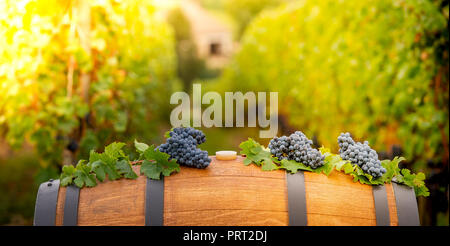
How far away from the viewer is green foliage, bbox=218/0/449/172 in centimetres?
330

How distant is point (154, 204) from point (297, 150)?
642 millimetres

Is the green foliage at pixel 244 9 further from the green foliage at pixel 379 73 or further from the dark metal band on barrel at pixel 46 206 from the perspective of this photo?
the dark metal band on barrel at pixel 46 206

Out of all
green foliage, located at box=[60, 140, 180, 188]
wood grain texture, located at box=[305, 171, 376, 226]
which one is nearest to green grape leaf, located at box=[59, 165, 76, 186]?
green foliage, located at box=[60, 140, 180, 188]

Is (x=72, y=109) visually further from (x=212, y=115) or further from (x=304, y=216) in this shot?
(x=212, y=115)

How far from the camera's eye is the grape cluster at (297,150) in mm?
1875

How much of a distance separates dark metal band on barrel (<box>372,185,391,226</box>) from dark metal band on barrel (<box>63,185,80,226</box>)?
48.6 inches

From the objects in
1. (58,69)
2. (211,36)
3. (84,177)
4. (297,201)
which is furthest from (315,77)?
(211,36)

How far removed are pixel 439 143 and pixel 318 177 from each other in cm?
206

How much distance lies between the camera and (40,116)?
3490mm

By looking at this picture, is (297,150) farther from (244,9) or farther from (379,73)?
(244,9)

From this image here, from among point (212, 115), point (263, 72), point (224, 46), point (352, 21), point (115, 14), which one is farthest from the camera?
point (224, 46)

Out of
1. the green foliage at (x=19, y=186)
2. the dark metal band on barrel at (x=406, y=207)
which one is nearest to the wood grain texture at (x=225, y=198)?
the dark metal band on barrel at (x=406, y=207)

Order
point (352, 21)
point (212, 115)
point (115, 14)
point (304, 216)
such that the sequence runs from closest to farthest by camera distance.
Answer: point (304, 216) → point (115, 14) → point (352, 21) → point (212, 115)

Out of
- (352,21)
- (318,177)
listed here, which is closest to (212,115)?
(352,21)
